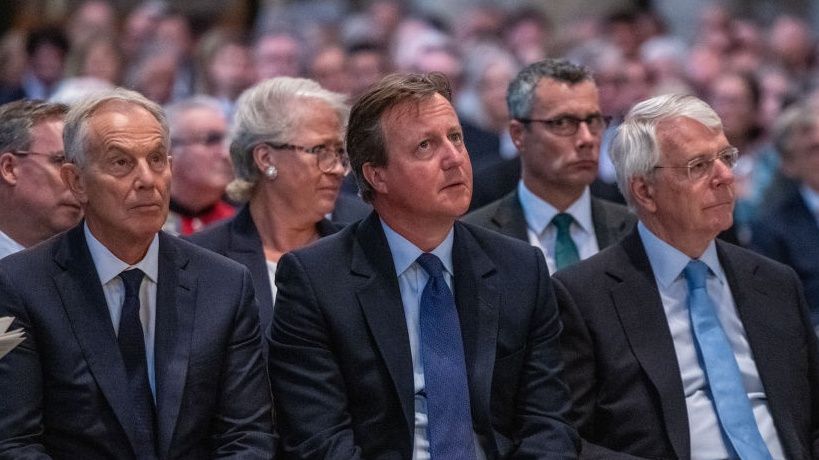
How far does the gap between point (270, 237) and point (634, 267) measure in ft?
4.40

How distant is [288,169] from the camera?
471cm

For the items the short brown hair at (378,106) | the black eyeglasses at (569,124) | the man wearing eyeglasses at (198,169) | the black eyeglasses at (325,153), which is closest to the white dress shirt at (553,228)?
the black eyeglasses at (569,124)

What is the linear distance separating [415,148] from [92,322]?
3.05 ft

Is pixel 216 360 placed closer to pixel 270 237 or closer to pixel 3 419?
pixel 3 419

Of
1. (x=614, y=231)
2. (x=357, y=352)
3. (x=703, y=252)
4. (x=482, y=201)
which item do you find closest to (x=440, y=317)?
(x=357, y=352)

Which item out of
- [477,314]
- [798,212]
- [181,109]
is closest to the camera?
[477,314]

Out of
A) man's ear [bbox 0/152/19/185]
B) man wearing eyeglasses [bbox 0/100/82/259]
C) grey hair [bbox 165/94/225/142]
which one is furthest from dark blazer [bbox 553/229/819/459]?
grey hair [bbox 165/94/225/142]

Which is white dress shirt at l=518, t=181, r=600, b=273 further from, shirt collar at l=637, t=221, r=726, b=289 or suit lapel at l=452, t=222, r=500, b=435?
suit lapel at l=452, t=222, r=500, b=435

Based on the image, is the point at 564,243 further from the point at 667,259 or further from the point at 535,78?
the point at 667,259

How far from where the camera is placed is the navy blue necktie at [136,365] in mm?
3436

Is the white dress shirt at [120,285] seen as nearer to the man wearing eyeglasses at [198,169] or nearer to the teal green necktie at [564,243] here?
the teal green necktie at [564,243]

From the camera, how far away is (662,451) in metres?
3.78

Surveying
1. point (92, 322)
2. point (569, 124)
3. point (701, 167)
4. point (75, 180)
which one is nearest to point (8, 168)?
point (75, 180)

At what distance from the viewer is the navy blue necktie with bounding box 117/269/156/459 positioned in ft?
11.3
